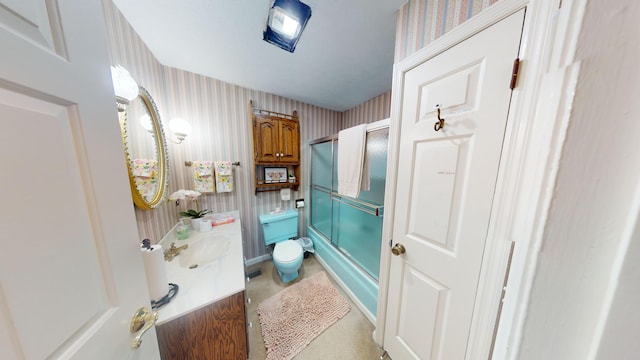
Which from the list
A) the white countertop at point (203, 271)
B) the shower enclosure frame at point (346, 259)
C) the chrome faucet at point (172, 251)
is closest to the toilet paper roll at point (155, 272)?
the white countertop at point (203, 271)

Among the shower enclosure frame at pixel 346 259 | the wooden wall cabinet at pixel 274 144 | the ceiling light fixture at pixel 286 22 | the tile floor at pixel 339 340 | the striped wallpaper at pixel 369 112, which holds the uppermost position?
the ceiling light fixture at pixel 286 22

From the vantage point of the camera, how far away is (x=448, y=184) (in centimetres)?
82

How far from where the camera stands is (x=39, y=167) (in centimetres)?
36

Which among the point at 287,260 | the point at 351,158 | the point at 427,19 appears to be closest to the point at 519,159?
the point at 427,19

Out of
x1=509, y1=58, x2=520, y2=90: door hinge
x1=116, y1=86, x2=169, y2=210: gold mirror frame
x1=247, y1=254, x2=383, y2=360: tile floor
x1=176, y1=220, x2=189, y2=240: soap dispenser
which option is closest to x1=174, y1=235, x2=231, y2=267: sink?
x1=176, y1=220, x2=189, y2=240: soap dispenser

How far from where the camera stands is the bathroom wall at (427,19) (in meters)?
0.74

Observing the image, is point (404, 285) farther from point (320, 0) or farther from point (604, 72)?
point (320, 0)

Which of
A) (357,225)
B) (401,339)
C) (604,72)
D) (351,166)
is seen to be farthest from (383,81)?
(401,339)

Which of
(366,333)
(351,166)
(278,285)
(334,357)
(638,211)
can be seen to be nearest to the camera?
(638,211)

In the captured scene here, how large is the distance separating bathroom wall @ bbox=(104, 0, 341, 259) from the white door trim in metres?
1.48

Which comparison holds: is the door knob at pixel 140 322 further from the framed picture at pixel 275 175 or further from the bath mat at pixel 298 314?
the framed picture at pixel 275 175

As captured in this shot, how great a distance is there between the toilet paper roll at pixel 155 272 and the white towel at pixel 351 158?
1.31m

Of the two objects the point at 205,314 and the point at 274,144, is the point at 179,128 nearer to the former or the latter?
the point at 274,144

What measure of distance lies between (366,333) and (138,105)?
88.9 inches
